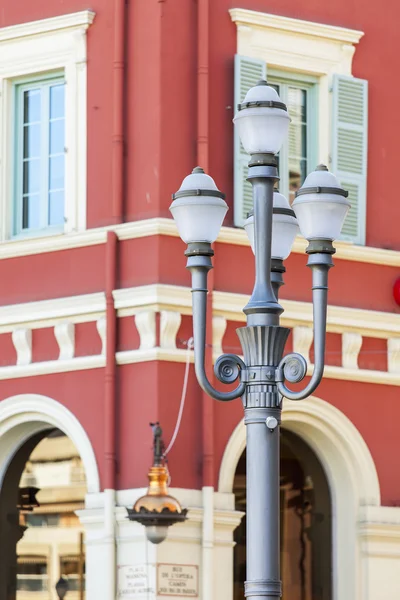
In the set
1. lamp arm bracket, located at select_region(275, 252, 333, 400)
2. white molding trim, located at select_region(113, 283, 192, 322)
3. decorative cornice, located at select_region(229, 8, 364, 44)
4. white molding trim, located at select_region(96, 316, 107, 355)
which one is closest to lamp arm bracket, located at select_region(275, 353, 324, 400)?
lamp arm bracket, located at select_region(275, 252, 333, 400)

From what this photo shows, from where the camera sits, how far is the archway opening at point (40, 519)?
18.5m

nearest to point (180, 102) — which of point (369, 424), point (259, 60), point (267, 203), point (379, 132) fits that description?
point (259, 60)

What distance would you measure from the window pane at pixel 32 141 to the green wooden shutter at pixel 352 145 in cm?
283

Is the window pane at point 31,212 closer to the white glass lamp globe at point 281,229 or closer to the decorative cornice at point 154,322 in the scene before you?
the decorative cornice at point 154,322

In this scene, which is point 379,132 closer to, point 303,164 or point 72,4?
point 303,164

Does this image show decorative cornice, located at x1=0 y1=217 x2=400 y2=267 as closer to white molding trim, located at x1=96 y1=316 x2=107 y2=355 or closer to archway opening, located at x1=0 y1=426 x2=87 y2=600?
white molding trim, located at x1=96 y1=316 x2=107 y2=355

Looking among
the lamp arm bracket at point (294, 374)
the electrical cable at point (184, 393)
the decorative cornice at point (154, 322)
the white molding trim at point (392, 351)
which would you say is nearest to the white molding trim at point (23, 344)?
the decorative cornice at point (154, 322)

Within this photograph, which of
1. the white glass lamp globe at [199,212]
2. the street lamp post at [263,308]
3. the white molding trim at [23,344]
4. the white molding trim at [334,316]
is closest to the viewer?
the street lamp post at [263,308]

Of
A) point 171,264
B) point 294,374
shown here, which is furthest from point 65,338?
point 294,374

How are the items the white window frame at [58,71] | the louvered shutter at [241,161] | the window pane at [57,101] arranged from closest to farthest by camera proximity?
the louvered shutter at [241,161], the white window frame at [58,71], the window pane at [57,101]

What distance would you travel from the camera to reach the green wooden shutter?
61.3ft

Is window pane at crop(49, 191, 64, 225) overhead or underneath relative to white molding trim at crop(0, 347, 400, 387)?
overhead

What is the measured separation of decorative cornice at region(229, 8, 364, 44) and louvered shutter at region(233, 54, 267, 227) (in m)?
0.41

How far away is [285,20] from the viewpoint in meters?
18.5
